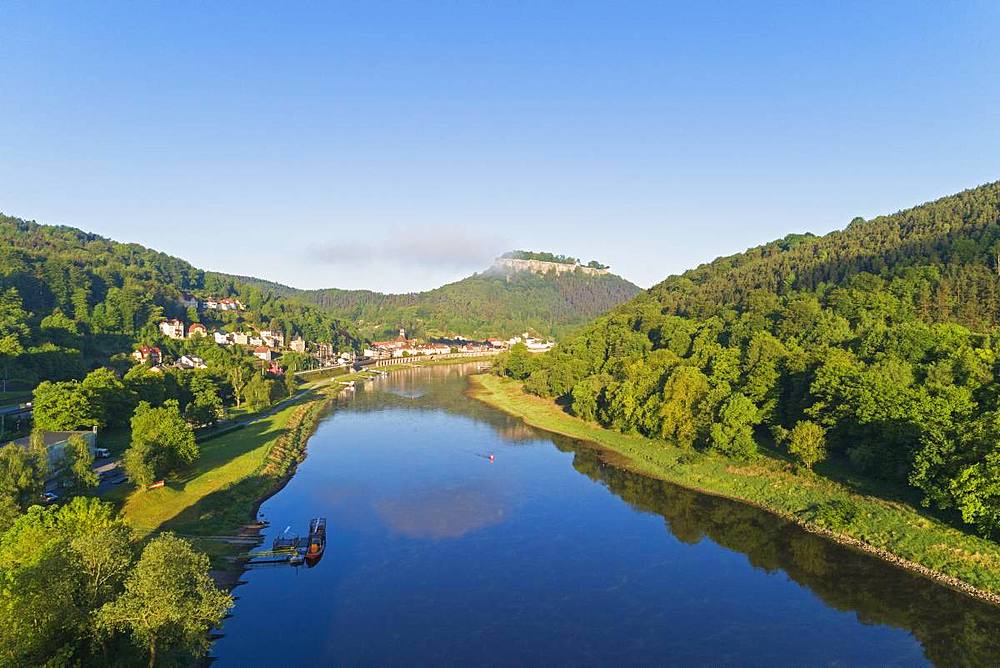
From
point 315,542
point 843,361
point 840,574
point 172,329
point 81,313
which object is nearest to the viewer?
point 840,574

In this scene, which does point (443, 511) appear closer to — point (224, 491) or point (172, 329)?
point (224, 491)

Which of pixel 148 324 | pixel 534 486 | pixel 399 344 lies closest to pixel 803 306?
pixel 534 486

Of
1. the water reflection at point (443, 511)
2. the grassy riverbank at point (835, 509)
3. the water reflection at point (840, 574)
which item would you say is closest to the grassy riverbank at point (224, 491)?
the water reflection at point (443, 511)

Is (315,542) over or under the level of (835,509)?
under

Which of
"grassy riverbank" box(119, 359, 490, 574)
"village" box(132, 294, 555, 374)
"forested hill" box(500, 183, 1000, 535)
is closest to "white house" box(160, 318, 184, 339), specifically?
"village" box(132, 294, 555, 374)

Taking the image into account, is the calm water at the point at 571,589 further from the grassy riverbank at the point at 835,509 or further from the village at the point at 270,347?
the village at the point at 270,347

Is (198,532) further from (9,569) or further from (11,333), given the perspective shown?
(11,333)

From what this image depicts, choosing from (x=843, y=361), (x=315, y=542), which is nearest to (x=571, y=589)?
(x=315, y=542)
